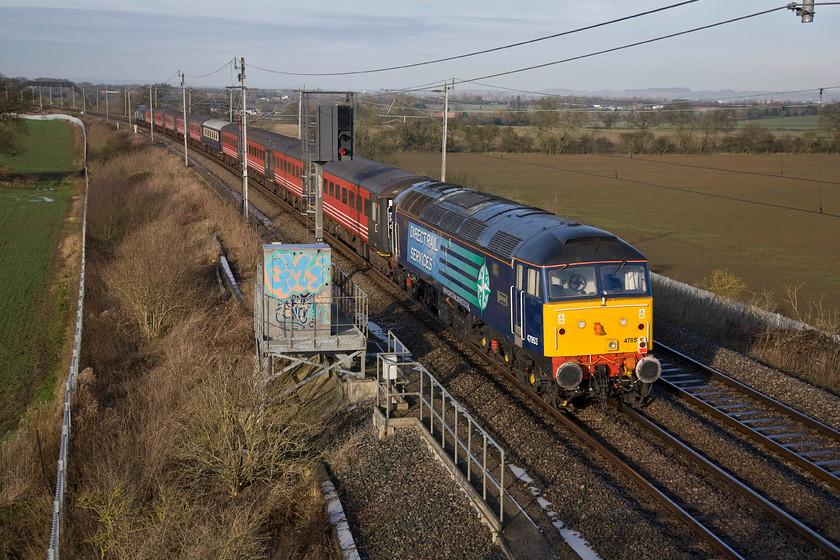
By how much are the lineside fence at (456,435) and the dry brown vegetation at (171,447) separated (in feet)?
4.96

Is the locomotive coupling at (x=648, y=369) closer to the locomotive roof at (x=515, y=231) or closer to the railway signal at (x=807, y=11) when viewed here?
the locomotive roof at (x=515, y=231)

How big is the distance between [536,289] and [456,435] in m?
3.33

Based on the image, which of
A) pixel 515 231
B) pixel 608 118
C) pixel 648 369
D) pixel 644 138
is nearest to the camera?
pixel 648 369

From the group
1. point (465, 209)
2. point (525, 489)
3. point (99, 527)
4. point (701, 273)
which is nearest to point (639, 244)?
point (701, 273)

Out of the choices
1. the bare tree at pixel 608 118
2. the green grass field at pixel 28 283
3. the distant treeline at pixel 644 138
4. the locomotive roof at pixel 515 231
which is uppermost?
the bare tree at pixel 608 118

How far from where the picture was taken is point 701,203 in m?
60.3

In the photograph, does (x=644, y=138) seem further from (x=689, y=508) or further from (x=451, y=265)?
(x=689, y=508)

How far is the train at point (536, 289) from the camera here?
13.4 meters

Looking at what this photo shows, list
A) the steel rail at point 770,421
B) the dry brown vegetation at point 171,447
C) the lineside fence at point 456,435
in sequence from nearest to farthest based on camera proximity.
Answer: the dry brown vegetation at point 171,447
the lineside fence at point 456,435
the steel rail at point 770,421

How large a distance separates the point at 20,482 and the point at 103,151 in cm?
5763

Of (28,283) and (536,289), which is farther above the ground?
(536,289)

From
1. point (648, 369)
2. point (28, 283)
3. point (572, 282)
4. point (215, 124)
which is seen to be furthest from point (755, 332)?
point (215, 124)

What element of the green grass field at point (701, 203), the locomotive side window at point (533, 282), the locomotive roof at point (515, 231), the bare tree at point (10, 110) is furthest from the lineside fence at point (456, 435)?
the bare tree at point (10, 110)

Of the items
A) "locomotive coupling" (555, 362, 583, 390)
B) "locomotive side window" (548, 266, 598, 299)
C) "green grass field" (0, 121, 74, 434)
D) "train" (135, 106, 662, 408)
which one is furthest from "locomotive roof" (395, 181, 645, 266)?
"green grass field" (0, 121, 74, 434)
